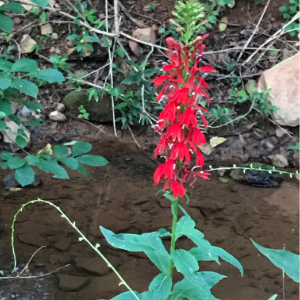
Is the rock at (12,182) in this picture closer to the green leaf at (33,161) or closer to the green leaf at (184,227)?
the green leaf at (33,161)

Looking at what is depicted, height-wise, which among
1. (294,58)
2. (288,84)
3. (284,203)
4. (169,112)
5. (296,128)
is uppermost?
(169,112)

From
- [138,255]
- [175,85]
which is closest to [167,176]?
[175,85]

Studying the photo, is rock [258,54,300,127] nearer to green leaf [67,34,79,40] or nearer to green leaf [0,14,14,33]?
green leaf [67,34,79,40]

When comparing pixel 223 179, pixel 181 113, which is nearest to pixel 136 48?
pixel 223 179

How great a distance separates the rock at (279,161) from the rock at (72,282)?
99.2 inches

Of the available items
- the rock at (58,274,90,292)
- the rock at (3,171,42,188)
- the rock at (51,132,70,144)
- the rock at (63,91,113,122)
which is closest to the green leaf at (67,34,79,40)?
the rock at (63,91,113,122)

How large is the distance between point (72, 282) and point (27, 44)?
341 centimetres

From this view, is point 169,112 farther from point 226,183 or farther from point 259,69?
point 259,69

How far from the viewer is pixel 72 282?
6.28 ft

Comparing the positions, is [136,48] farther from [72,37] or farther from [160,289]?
[160,289]

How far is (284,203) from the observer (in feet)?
9.50

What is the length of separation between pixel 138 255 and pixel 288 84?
9.67 feet

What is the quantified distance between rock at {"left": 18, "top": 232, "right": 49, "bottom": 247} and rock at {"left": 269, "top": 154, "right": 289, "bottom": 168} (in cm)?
261

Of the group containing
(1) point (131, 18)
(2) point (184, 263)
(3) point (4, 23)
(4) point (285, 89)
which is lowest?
(4) point (285, 89)
